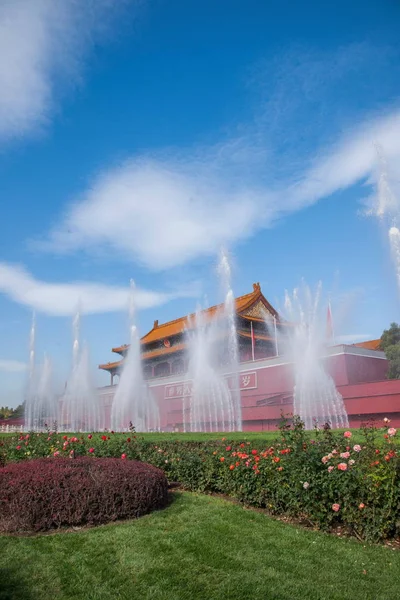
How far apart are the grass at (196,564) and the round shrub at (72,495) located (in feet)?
0.63

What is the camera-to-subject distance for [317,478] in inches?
182

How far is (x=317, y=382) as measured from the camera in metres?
18.2

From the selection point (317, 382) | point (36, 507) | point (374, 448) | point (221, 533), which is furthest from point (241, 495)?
point (317, 382)

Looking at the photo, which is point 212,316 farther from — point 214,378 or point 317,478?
point 317,478

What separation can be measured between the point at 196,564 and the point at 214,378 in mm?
18554

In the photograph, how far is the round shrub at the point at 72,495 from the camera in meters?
4.46

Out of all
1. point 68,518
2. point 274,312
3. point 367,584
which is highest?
point 274,312

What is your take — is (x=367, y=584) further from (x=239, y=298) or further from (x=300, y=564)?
(x=239, y=298)

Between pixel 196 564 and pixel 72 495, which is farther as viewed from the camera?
pixel 72 495

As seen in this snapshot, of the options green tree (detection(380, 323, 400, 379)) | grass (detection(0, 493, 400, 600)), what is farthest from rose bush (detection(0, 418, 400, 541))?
green tree (detection(380, 323, 400, 379))

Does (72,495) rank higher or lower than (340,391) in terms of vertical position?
lower

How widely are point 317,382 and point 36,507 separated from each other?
14990 mm

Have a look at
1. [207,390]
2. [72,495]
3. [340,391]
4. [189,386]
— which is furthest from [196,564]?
[189,386]

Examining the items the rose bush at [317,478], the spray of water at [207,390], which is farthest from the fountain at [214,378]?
the rose bush at [317,478]
